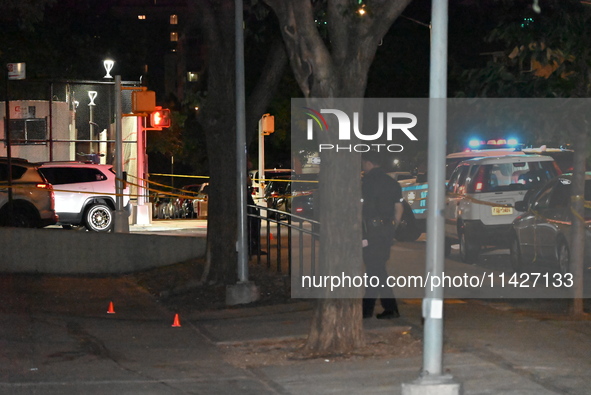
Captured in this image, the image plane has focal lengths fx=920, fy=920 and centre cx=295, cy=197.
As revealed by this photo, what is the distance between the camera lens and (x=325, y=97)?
9.06 meters

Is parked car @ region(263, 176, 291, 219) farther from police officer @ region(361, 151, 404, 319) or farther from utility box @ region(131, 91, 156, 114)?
police officer @ region(361, 151, 404, 319)

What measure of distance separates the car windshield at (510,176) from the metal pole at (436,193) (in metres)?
9.27

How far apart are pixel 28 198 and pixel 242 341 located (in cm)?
1257

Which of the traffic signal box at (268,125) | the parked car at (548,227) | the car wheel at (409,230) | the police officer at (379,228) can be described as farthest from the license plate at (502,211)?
the traffic signal box at (268,125)

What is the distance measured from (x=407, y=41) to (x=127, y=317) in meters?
10.8

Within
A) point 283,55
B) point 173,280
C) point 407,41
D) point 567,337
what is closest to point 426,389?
point 567,337

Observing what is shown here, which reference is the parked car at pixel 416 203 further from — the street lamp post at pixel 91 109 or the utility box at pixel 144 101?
the street lamp post at pixel 91 109

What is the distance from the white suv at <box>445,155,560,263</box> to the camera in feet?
52.6

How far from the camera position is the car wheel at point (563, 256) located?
13398 mm

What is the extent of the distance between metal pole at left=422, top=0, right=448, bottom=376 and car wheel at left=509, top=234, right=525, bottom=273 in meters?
8.15

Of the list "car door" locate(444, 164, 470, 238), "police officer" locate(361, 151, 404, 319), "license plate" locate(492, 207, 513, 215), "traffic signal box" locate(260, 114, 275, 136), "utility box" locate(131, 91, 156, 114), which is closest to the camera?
"police officer" locate(361, 151, 404, 319)

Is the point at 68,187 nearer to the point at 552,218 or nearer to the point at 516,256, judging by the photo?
the point at 516,256

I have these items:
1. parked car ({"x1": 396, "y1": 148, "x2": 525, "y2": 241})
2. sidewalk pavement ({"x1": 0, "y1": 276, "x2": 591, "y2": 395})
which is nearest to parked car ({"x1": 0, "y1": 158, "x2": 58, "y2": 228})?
sidewalk pavement ({"x1": 0, "y1": 276, "x2": 591, "y2": 395})

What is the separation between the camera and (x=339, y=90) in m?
9.07
